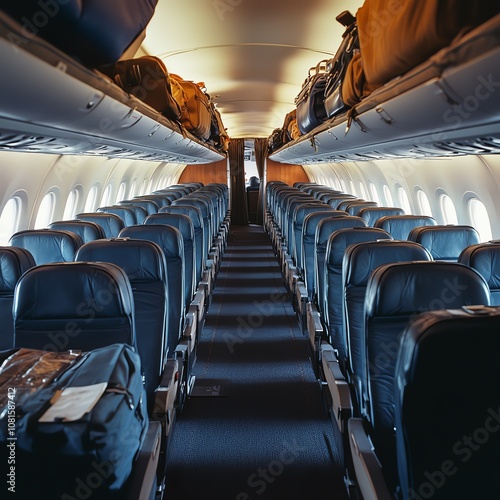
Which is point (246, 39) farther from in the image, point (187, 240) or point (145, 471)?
point (145, 471)

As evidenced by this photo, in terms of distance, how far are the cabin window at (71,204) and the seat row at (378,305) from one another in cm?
478

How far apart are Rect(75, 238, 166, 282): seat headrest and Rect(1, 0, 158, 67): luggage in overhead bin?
134 centimetres

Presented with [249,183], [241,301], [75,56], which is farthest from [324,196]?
[249,183]

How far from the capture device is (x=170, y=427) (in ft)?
9.87

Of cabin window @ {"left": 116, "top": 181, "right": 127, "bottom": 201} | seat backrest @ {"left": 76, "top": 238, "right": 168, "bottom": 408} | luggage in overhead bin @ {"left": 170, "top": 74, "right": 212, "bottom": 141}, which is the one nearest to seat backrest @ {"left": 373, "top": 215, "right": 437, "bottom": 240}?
seat backrest @ {"left": 76, "top": 238, "right": 168, "bottom": 408}

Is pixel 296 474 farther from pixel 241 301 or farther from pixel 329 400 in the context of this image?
pixel 241 301

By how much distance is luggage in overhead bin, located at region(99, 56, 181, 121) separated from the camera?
366 cm

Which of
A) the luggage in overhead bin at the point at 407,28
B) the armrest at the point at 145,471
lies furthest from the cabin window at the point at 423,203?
the armrest at the point at 145,471

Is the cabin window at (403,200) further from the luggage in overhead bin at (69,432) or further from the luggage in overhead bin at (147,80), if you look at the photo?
the luggage in overhead bin at (69,432)

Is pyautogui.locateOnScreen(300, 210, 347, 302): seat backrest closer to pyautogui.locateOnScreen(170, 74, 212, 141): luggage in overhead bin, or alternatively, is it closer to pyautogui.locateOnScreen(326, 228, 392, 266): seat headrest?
pyautogui.locateOnScreen(326, 228, 392, 266): seat headrest

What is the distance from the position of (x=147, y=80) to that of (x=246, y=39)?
2.96m

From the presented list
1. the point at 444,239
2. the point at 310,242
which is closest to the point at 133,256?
the point at 444,239

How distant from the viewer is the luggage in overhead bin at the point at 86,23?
5.00 feet

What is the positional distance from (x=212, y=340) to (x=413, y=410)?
449 centimetres
